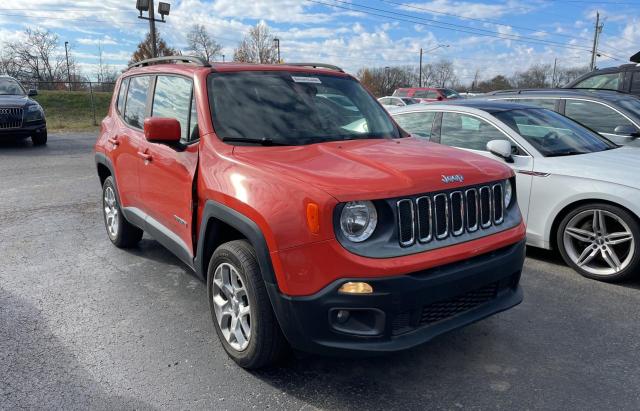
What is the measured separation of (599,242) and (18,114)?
13.9 metres

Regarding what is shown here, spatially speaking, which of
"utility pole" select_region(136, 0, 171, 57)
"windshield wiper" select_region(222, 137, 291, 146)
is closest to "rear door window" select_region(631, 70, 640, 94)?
"windshield wiper" select_region(222, 137, 291, 146)

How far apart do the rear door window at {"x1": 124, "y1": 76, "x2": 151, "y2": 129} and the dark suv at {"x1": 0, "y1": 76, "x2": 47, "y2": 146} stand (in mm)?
10161

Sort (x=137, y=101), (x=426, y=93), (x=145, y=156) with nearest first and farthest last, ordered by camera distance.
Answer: (x=145, y=156), (x=137, y=101), (x=426, y=93)

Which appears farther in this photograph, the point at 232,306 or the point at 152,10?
the point at 152,10

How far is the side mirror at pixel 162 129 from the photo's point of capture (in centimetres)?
332

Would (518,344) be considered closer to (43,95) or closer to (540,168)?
(540,168)

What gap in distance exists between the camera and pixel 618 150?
505 cm

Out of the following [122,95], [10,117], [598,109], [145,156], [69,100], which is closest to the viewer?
[145,156]

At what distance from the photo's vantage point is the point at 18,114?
13.1 m

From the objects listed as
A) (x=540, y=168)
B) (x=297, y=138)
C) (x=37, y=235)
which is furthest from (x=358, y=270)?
(x=37, y=235)

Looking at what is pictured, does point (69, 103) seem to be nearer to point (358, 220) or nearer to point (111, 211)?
point (111, 211)

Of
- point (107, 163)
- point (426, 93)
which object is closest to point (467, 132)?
point (107, 163)

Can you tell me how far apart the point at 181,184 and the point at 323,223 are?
1.49 metres

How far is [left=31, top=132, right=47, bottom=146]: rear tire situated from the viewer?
46.5 ft
